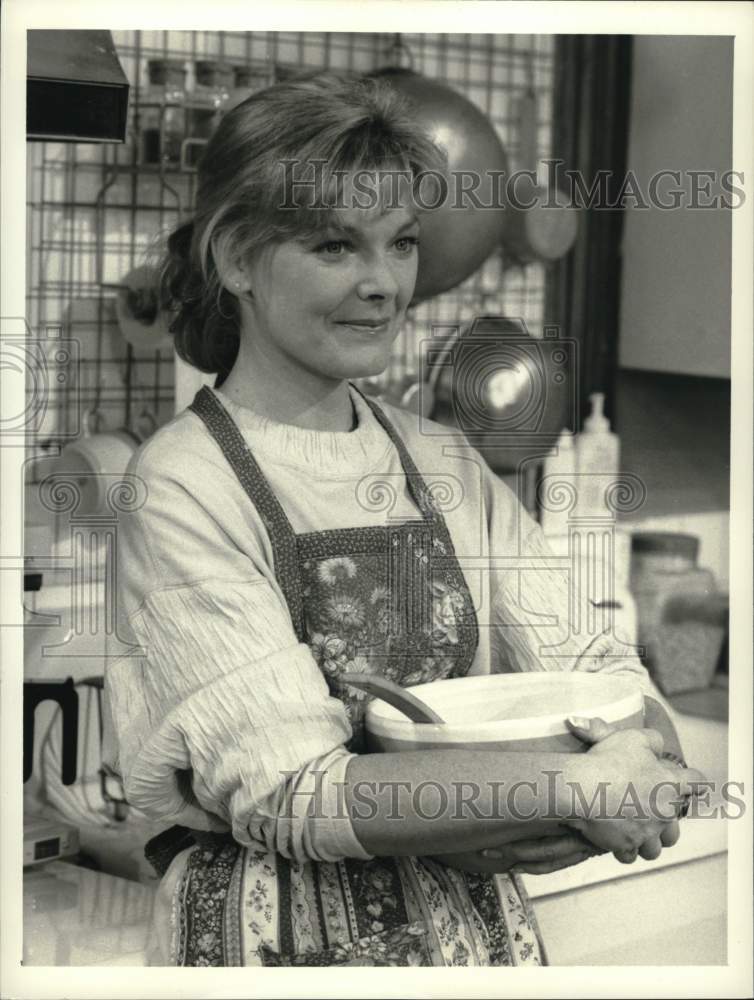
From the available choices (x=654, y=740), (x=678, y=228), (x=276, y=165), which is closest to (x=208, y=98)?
(x=276, y=165)

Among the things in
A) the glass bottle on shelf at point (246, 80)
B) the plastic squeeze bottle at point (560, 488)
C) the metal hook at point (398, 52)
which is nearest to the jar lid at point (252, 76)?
the glass bottle on shelf at point (246, 80)

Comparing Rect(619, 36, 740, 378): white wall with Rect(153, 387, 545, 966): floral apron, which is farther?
Rect(619, 36, 740, 378): white wall

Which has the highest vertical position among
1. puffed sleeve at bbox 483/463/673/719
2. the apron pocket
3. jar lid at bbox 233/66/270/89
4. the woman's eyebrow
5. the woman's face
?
jar lid at bbox 233/66/270/89

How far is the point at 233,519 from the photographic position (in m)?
0.76

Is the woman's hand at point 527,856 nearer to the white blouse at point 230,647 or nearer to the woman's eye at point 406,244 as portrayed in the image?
the white blouse at point 230,647

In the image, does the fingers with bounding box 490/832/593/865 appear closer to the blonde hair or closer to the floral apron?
the floral apron

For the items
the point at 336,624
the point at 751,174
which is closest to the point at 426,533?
the point at 336,624

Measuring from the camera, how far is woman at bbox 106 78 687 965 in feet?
2.48

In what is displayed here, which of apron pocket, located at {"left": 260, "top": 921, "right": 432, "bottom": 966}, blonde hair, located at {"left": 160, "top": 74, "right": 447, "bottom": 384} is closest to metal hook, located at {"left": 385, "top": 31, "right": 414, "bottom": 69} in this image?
blonde hair, located at {"left": 160, "top": 74, "right": 447, "bottom": 384}

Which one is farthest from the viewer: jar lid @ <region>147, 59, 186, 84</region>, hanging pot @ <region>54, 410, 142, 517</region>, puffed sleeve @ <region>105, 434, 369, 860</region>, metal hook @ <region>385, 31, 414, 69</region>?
metal hook @ <region>385, 31, 414, 69</region>

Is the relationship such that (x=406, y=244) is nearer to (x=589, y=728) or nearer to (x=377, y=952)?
(x=589, y=728)

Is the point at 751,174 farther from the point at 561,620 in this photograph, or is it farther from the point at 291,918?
the point at 291,918

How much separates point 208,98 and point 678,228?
38 cm

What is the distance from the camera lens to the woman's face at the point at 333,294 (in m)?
0.81
